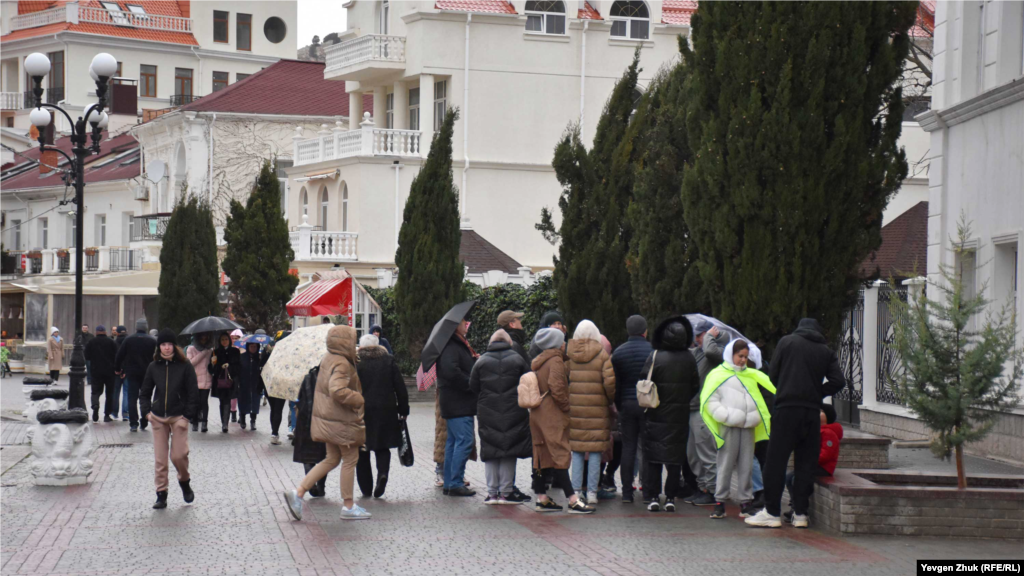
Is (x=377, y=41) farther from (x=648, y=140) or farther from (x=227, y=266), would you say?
(x=648, y=140)

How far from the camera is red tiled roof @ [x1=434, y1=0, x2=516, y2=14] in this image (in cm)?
3925

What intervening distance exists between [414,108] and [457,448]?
2900cm

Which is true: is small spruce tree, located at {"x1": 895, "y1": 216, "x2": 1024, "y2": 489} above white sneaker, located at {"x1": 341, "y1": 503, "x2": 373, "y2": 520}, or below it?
above

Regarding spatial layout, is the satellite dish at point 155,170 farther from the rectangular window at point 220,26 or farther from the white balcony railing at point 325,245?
the rectangular window at point 220,26

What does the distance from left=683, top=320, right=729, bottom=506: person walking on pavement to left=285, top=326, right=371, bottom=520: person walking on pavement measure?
312 cm

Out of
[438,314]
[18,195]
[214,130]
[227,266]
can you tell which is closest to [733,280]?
[438,314]

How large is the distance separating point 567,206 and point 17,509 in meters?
13.4

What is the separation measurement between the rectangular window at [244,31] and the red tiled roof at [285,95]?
19.2 m

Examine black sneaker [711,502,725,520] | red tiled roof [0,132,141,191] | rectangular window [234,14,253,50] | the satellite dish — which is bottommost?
black sneaker [711,502,725,520]

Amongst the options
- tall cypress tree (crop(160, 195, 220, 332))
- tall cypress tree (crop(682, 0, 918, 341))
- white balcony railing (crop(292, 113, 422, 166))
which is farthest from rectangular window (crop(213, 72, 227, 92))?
tall cypress tree (crop(682, 0, 918, 341))

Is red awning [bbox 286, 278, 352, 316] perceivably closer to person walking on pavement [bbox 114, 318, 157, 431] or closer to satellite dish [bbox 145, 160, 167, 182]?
person walking on pavement [bbox 114, 318, 157, 431]

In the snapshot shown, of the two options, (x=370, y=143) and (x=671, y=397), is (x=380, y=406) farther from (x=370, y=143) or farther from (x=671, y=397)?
(x=370, y=143)

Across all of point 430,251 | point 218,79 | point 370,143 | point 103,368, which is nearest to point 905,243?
point 430,251

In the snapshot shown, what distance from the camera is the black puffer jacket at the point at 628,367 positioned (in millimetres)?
12461
